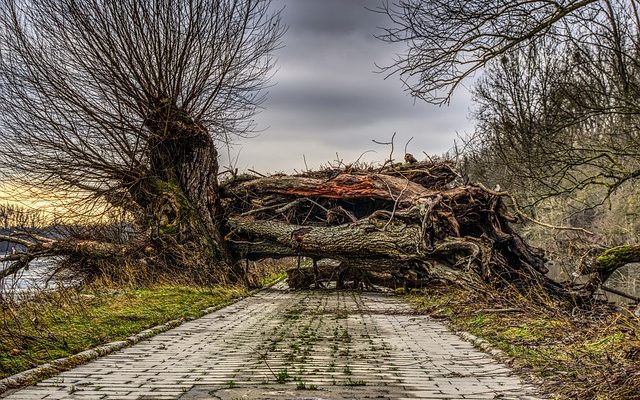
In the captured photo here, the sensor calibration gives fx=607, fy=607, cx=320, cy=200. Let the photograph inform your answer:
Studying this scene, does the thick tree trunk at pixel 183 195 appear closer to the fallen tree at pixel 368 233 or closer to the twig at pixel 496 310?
the fallen tree at pixel 368 233

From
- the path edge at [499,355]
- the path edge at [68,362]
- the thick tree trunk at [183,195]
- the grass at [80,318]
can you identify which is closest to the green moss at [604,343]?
the path edge at [499,355]

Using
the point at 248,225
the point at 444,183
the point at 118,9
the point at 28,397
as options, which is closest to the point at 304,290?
the point at 248,225

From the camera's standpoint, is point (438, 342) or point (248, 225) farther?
point (248, 225)

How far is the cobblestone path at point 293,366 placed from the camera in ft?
15.9

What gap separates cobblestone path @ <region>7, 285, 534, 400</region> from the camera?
15.9ft

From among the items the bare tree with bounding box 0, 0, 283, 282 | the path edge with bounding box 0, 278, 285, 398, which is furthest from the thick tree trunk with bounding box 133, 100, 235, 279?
the path edge with bounding box 0, 278, 285, 398

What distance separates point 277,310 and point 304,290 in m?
5.43

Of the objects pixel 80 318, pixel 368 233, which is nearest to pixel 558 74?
pixel 368 233

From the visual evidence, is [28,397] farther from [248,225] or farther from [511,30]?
[248,225]

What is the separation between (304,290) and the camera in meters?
17.0

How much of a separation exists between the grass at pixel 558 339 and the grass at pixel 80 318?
4584 millimetres

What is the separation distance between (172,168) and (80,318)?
8.61 metres

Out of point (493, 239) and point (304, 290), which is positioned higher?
point (493, 239)

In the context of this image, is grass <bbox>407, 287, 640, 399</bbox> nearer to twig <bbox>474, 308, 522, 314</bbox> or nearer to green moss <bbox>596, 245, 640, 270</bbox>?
twig <bbox>474, 308, 522, 314</bbox>
